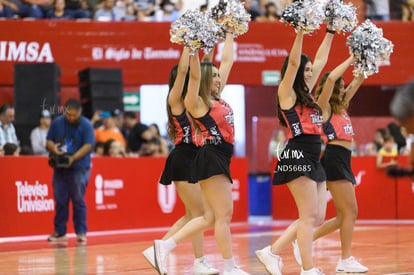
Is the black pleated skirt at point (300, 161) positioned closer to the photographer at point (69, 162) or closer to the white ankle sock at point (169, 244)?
the white ankle sock at point (169, 244)

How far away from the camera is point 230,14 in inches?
271

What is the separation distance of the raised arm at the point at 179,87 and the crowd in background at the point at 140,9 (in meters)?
7.86

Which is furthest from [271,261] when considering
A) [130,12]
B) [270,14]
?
[270,14]

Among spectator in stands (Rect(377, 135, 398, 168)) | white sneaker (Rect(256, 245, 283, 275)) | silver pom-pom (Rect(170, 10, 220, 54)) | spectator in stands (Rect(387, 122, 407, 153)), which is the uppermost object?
silver pom-pom (Rect(170, 10, 220, 54))

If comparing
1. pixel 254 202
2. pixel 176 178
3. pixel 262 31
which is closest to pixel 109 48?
pixel 262 31

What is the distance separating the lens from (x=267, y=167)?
16.8 metres

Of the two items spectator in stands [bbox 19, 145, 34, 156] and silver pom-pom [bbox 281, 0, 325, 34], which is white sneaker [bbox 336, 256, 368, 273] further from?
spectator in stands [bbox 19, 145, 34, 156]

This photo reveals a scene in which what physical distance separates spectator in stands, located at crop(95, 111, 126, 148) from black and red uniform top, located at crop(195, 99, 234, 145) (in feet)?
21.8

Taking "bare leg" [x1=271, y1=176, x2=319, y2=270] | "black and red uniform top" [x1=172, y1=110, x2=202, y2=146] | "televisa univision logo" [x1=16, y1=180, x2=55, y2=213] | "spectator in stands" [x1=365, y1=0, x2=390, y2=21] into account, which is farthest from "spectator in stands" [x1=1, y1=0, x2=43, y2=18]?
"bare leg" [x1=271, y1=176, x2=319, y2=270]

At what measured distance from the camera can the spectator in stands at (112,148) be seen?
1254cm

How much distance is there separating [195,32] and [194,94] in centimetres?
50

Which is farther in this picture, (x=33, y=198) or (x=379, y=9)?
(x=379, y=9)

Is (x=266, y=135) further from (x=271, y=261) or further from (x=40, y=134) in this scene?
(x=271, y=261)

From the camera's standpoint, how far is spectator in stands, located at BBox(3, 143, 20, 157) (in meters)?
11.5
